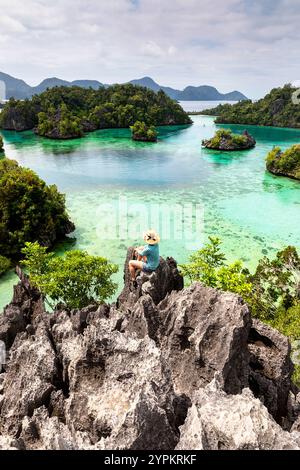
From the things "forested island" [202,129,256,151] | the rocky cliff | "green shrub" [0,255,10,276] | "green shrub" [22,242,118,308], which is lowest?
"green shrub" [0,255,10,276]

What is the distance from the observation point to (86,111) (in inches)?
4727

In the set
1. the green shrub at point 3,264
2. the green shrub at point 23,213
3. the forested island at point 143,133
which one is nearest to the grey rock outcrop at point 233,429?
the green shrub at point 3,264

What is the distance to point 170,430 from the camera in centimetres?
575

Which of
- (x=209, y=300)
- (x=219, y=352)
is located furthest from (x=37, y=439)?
(x=209, y=300)

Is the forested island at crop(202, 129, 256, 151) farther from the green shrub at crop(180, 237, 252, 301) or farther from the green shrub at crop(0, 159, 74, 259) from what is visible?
the green shrub at crop(180, 237, 252, 301)

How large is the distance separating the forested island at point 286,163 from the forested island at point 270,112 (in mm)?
78080

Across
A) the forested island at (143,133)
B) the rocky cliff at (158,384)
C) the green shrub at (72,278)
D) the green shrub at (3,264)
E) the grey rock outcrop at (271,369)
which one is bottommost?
the green shrub at (3,264)

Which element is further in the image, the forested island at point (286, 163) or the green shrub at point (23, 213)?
the forested island at point (286, 163)

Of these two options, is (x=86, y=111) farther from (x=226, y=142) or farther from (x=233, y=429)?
(x=233, y=429)

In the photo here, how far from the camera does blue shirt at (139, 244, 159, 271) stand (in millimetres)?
11828

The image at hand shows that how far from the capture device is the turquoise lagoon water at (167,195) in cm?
2883

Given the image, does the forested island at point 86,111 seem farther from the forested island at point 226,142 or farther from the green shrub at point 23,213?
the green shrub at point 23,213

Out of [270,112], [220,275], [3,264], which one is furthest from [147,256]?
[270,112]

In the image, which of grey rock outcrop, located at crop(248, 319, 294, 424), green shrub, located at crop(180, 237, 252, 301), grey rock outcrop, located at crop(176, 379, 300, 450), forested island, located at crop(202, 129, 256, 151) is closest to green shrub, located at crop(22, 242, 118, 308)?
green shrub, located at crop(180, 237, 252, 301)
